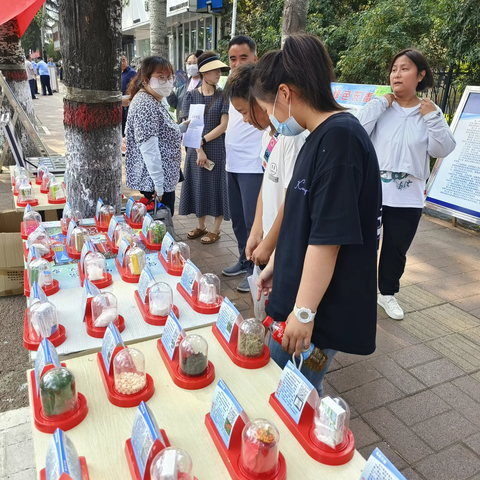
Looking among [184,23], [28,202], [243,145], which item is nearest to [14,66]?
[28,202]

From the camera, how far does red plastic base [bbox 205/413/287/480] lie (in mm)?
996

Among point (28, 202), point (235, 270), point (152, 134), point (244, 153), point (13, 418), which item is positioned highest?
point (152, 134)

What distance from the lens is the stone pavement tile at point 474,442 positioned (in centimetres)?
195

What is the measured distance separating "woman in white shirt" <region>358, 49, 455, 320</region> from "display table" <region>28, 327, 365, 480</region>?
5.52 feet

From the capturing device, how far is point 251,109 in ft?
6.02

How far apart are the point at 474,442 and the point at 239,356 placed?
138 centimetres

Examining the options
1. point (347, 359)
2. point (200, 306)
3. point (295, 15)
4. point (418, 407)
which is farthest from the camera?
point (295, 15)

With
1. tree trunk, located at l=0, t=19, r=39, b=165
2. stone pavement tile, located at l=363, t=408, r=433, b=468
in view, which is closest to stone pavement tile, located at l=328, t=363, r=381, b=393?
stone pavement tile, located at l=363, t=408, r=433, b=468

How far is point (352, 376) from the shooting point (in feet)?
7.93

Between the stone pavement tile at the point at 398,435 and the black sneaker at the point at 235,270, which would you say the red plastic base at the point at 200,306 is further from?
the black sneaker at the point at 235,270

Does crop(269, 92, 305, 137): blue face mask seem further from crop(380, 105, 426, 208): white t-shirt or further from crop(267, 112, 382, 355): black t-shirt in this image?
crop(380, 105, 426, 208): white t-shirt

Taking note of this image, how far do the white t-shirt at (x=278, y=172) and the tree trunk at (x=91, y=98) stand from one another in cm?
124

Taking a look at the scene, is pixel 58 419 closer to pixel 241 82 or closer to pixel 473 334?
pixel 241 82

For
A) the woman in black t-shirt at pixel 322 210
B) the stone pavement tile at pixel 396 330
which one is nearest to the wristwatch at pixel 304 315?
the woman in black t-shirt at pixel 322 210
